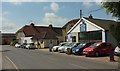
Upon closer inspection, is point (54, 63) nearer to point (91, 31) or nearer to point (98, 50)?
point (98, 50)

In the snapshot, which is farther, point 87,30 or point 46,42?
point 46,42

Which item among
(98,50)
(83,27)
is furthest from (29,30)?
(98,50)

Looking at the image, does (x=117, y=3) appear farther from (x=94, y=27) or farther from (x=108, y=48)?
(x=94, y=27)

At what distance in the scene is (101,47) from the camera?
3103 cm

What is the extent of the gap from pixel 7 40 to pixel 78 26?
83465mm

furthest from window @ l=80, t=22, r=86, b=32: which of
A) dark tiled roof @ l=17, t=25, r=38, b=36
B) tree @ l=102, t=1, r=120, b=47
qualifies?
dark tiled roof @ l=17, t=25, r=38, b=36

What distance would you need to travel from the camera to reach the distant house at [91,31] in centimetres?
3816

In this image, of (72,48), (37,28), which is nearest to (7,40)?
(37,28)

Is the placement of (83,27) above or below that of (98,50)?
above

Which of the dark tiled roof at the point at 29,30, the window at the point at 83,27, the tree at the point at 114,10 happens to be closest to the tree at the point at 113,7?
the tree at the point at 114,10

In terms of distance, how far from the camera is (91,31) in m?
41.9

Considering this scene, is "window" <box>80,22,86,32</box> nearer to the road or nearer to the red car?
the red car

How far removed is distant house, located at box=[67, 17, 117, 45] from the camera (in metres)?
38.2

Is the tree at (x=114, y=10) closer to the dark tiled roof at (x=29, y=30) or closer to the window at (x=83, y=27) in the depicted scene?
the window at (x=83, y=27)
